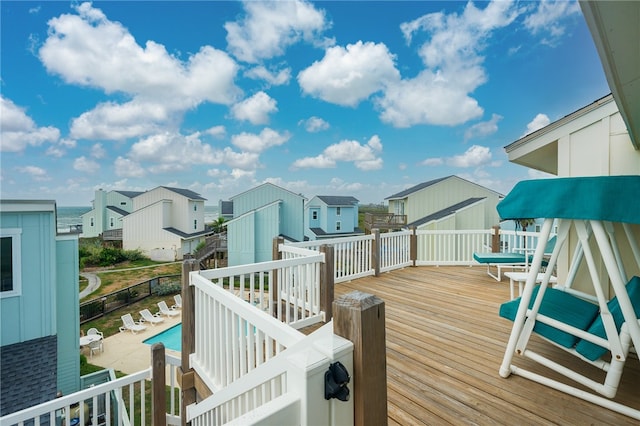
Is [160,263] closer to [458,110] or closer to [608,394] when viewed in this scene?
[458,110]

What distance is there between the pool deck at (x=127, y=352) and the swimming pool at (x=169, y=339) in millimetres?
148

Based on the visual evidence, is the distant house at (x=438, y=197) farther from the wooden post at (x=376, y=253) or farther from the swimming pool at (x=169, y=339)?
the swimming pool at (x=169, y=339)

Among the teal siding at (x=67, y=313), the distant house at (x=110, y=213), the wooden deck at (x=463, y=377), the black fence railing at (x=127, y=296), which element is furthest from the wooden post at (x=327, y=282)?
the black fence railing at (x=127, y=296)

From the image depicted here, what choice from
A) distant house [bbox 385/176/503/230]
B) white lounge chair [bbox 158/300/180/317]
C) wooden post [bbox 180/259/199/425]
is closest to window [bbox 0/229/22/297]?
wooden post [bbox 180/259/199/425]

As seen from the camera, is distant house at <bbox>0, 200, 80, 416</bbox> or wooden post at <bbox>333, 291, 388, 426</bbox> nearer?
wooden post at <bbox>333, 291, 388, 426</bbox>

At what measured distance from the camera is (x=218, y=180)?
4.96 meters

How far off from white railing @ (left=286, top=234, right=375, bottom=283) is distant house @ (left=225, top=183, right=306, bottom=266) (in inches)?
260

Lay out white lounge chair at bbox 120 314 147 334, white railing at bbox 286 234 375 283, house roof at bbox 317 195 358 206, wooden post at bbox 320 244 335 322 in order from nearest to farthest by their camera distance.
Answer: wooden post at bbox 320 244 335 322
white railing at bbox 286 234 375 283
white lounge chair at bbox 120 314 147 334
house roof at bbox 317 195 358 206

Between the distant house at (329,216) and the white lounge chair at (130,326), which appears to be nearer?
the white lounge chair at (130,326)

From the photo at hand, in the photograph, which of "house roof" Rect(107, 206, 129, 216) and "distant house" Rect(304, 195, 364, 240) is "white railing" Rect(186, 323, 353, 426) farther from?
"distant house" Rect(304, 195, 364, 240)

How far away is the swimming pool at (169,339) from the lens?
8.78m

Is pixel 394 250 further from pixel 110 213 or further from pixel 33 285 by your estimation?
pixel 110 213

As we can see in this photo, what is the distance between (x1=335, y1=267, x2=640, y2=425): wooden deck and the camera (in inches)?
66.7

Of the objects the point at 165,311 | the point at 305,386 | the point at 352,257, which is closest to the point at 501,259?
the point at 352,257
